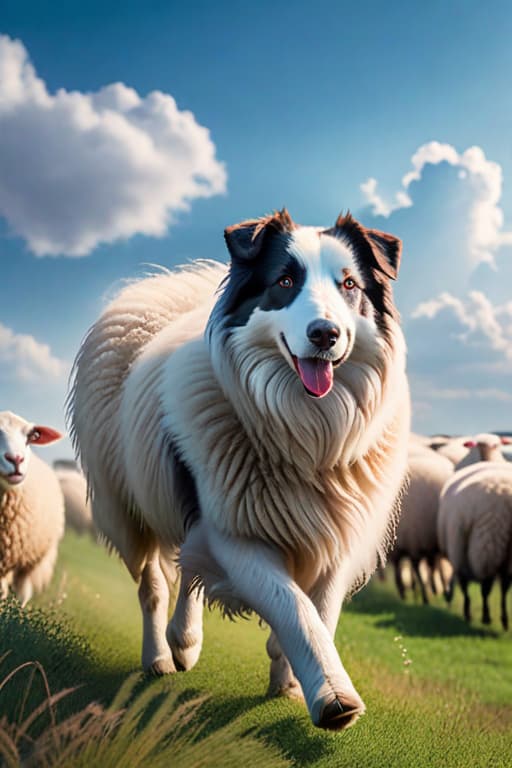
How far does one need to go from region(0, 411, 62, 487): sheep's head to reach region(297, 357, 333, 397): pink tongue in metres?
3.72

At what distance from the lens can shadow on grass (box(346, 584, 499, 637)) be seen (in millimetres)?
9562

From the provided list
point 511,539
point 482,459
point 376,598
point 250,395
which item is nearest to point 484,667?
point 511,539

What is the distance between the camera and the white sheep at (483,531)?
961 cm

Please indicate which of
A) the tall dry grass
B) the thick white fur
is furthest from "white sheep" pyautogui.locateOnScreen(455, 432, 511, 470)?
the tall dry grass

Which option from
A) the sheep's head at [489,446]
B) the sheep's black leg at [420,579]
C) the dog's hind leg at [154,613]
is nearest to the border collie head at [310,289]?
the dog's hind leg at [154,613]

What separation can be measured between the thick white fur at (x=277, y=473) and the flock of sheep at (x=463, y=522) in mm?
5538

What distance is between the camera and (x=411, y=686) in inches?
228

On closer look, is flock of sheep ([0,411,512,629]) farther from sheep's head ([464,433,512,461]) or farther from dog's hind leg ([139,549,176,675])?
dog's hind leg ([139,549,176,675])

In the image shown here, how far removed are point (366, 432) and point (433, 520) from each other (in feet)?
28.1

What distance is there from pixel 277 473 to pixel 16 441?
340 centimetres

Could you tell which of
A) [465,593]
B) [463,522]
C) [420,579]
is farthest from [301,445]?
[420,579]

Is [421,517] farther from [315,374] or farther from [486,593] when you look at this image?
[315,374]

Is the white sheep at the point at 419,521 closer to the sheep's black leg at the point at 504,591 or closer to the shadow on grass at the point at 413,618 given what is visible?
the shadow on grass at the point at 413,618

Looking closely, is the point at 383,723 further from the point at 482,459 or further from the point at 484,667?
the point at 482,459
